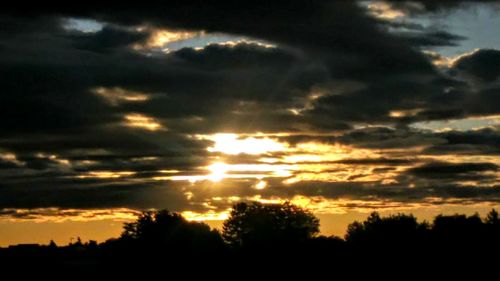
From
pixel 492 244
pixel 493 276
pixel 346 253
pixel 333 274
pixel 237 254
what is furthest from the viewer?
pixel 237 254

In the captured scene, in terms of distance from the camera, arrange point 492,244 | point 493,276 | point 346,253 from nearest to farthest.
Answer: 1. point 493,276
2. point 492,244
3. point 346,253

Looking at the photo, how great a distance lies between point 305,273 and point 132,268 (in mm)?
36695

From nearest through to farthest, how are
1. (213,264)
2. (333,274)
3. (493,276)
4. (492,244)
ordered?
(493,276) → (333,274) → (492,244) → (213,264)

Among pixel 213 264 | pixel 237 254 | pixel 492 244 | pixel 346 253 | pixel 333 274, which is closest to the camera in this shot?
pixel 333 274

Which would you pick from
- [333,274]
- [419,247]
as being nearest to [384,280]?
[333,274]

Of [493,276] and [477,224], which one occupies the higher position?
[477,224]

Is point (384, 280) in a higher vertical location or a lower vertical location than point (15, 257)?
lower

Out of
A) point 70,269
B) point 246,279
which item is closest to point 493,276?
point 246,279

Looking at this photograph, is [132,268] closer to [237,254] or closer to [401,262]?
[237,254]

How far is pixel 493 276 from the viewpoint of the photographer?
355 feet

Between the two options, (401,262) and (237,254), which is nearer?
(401,262)

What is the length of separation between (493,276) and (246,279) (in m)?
35.5

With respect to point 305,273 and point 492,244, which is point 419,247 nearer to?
point 492,244

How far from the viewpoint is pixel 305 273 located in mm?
127125
